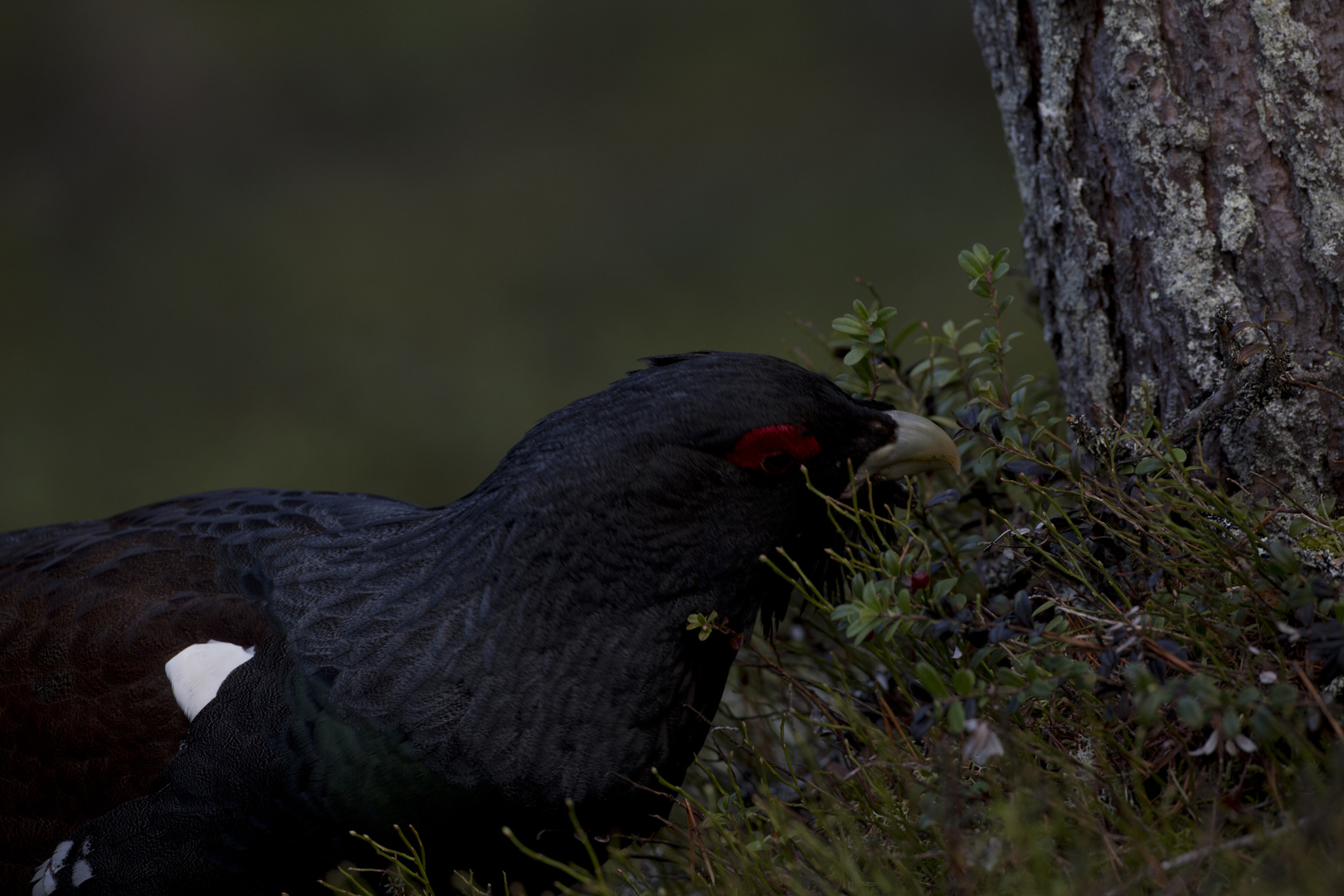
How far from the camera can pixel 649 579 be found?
1.91m

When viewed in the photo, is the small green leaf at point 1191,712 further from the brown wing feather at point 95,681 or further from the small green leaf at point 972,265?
the brown wing feather at point 95,681

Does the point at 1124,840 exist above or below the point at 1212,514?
below

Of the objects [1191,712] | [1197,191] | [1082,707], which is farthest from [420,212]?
[1191,712]

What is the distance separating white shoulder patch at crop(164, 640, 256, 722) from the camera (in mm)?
1953

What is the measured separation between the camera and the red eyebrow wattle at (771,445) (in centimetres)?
190

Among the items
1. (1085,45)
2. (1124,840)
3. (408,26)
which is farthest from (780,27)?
(1124,840)

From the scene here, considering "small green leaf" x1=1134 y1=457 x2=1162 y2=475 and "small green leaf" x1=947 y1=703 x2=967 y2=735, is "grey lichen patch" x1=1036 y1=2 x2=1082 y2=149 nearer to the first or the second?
"small green leaf" x1=1134 y1=457 x2=1162 y2=475

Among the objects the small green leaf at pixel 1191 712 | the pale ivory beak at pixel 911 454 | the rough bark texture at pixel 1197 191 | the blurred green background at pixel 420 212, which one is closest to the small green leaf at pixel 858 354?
the pale ivory beak at pixel 911 454

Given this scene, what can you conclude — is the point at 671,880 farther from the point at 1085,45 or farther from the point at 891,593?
the point at 1085,45

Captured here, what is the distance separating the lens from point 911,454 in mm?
1980

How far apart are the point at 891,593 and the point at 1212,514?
53 centimetres

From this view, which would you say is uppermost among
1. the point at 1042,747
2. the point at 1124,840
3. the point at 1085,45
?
the point at 1085,45

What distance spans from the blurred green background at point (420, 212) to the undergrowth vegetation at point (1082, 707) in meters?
4.58

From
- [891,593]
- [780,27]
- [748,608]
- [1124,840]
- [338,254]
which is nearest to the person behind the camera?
[1124,840]
